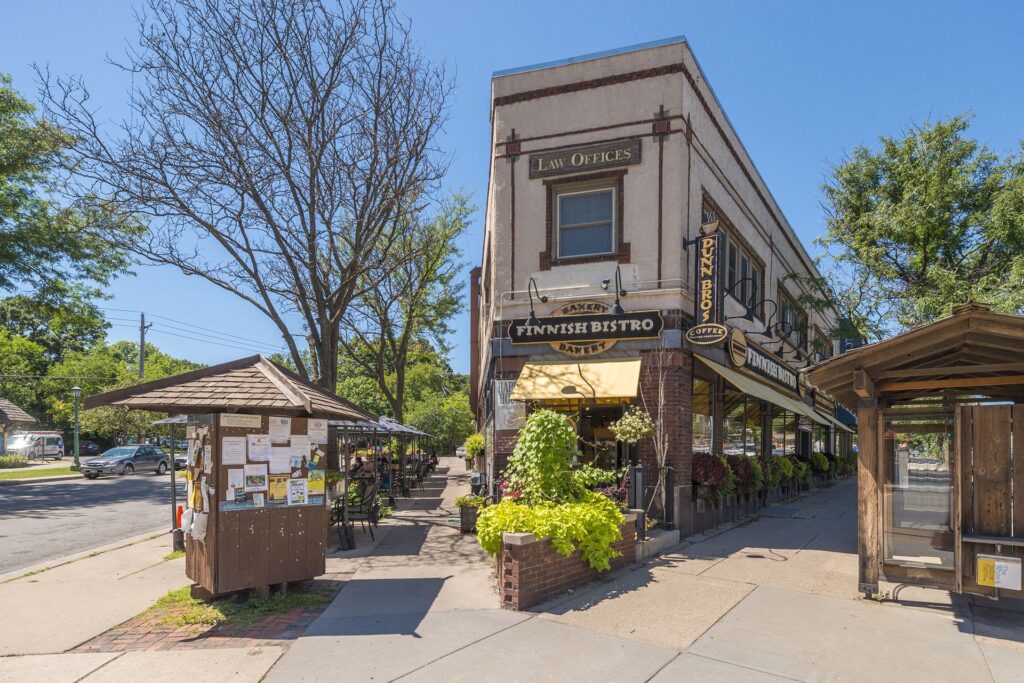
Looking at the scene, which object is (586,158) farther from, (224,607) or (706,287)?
(224,607)

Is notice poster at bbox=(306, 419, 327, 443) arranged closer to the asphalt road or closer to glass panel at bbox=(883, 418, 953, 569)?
the asphalt road

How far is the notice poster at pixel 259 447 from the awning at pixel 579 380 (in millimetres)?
5282

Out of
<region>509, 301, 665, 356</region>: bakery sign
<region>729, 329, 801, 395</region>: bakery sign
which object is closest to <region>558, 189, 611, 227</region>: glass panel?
<region>509, 301, 665, 356</region>: bakery sign

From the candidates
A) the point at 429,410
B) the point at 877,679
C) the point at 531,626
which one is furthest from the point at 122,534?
the point at 429,410

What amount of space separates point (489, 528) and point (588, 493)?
66.8 inches

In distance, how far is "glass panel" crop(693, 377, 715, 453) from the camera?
1247 cm

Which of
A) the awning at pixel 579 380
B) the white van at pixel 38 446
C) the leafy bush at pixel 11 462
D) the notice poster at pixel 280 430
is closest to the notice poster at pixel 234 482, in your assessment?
the notice poster at pixel 280 430

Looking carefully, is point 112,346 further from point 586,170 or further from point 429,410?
point 586,170

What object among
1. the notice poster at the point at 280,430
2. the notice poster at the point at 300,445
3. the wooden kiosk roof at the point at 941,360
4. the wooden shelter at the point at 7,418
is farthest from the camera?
the wooden shelter at the point at 7,418

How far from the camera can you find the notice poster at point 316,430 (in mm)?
7477

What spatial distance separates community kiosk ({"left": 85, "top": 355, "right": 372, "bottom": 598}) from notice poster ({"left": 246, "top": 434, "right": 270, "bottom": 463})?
0.4 inches

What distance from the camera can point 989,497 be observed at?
6613 mm

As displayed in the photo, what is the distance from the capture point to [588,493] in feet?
27.0

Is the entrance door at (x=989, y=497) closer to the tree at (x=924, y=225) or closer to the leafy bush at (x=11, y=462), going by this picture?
the tree at (x=924, y=225)
